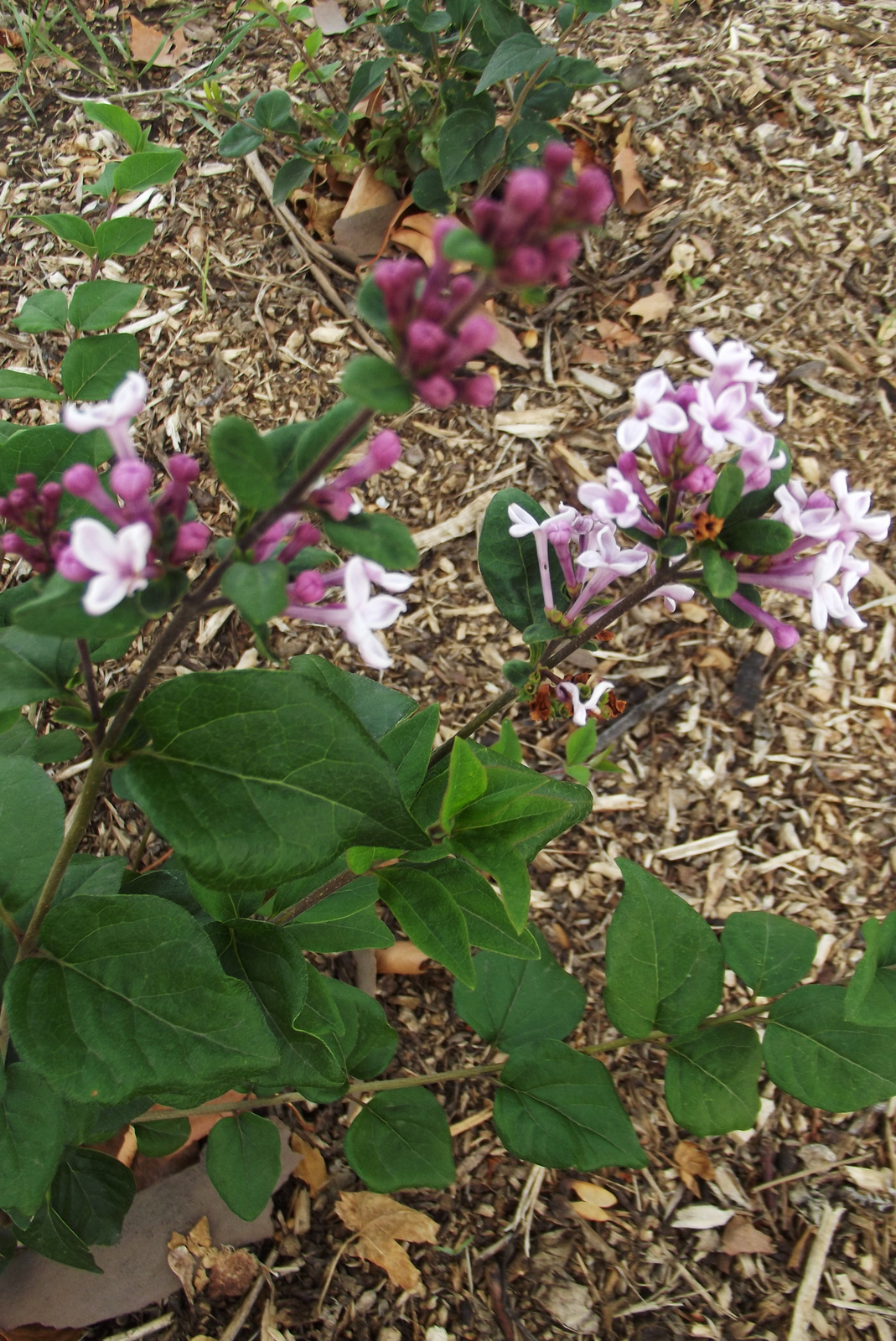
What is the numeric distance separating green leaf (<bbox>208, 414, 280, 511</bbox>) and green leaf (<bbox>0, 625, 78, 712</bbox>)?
1.79ft

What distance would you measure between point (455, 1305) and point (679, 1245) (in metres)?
0.72

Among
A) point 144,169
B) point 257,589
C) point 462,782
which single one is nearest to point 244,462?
point 257,589

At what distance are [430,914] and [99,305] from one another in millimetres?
1791

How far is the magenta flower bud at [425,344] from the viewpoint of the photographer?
122 cm

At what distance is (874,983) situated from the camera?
7.85 ft

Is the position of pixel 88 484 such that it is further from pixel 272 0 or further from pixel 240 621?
pixel 272 0

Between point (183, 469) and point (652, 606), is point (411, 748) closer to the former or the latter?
Answer: point (183, 469)

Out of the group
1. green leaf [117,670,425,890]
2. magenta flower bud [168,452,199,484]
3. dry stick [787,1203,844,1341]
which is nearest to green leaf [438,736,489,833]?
green leaf [117,670,425,890]

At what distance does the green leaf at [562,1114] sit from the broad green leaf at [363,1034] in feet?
1.12

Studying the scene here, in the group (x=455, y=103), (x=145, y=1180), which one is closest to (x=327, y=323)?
(x=455, y=103)

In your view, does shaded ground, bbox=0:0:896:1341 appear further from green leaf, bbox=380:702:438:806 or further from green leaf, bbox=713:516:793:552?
green leaf, bbox=713:516:793:552

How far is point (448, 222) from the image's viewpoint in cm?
121

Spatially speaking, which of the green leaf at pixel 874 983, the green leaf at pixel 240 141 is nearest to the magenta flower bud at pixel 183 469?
the green leaf at pixel 874 983

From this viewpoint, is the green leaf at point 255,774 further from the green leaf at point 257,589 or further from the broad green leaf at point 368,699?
the broad green leaf at point 368,699
